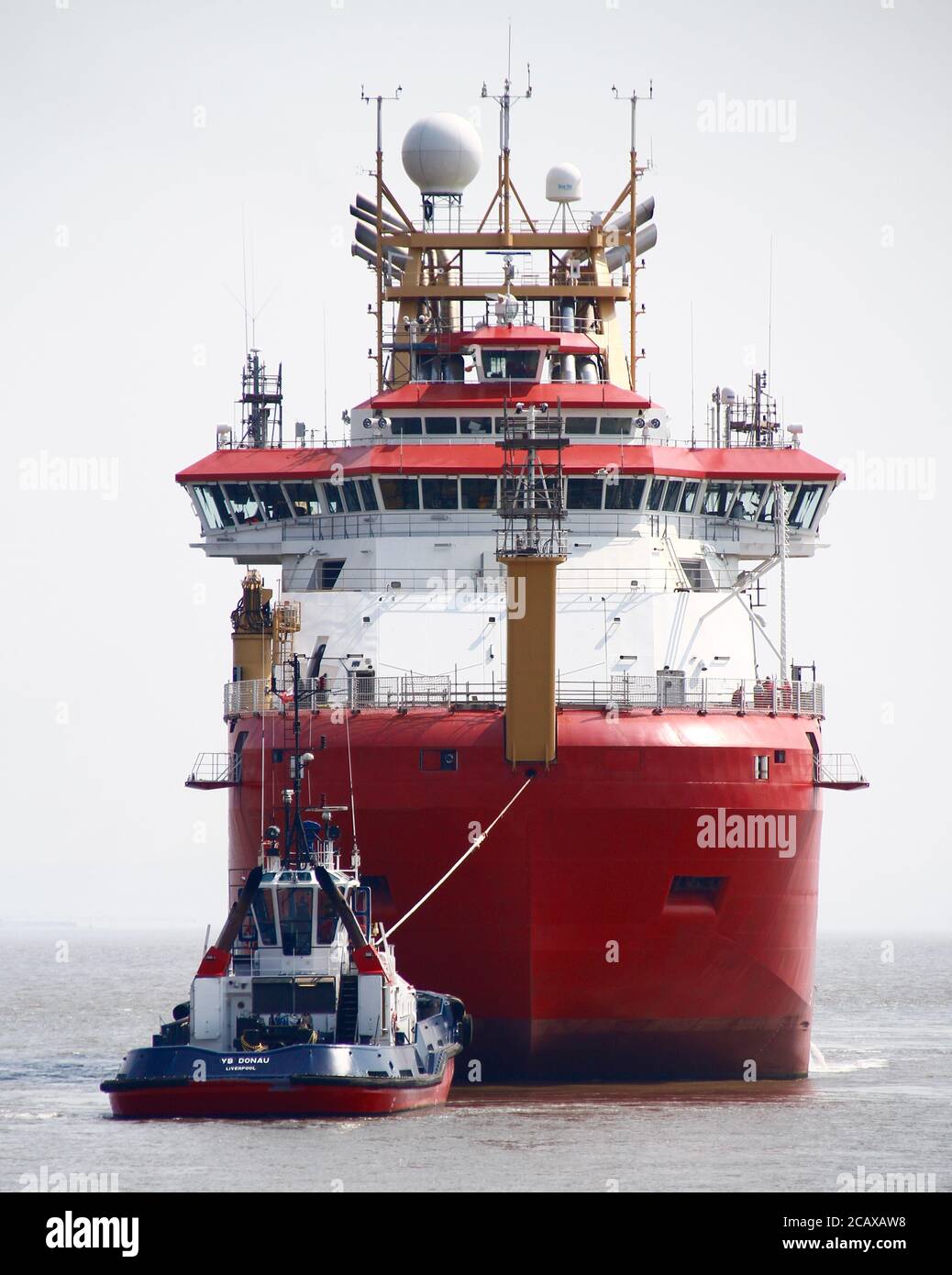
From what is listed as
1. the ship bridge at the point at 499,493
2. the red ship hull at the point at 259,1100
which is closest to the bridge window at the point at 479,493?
the ship bridge at the point at 499,493

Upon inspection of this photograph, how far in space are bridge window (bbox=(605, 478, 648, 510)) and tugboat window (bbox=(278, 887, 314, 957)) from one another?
11.8 m

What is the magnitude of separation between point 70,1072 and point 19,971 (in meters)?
69.6

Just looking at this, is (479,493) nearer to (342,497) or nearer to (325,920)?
(342,497)

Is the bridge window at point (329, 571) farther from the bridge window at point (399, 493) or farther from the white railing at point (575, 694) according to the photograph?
the white railing at point (575, 694)

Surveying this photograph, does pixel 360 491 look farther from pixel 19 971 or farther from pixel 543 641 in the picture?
pixel 19 971

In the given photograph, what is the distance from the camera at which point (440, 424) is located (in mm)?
53594

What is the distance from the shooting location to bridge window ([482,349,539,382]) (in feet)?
177

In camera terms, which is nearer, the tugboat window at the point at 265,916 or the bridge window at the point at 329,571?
the tugboat window at the point at 265,916

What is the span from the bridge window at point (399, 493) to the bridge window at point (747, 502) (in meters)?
6.88

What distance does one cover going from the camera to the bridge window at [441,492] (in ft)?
171

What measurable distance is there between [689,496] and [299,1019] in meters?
15.6

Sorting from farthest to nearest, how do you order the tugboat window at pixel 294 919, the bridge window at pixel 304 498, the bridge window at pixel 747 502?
the bridge window at pixel 747 502
the bridge window at pixel 304 498
the tugboat window at pixel 294 919

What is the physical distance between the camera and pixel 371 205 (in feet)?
202

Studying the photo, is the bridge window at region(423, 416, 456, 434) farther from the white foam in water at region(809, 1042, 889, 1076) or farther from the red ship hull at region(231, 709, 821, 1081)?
the white foam in water at region(809, 1042, 889, 1076)
